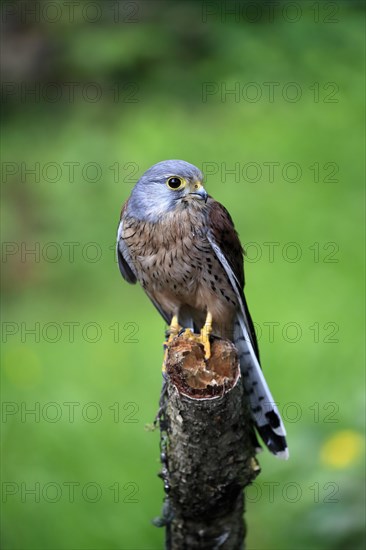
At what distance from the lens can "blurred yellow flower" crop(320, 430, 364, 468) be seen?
13.3 ft

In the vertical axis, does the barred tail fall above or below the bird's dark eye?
below

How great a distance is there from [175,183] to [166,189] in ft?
0.20

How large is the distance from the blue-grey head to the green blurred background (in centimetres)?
139

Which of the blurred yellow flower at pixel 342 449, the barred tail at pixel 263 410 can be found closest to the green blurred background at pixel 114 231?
the blurred yellow flower at pixel 342 449

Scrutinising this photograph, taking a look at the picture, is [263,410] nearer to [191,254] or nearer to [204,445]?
[204,445]

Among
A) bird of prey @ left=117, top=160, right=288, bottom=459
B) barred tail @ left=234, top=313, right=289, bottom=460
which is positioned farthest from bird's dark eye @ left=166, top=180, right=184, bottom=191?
barred tail @ left=234, top=313, right=289, bottom=460

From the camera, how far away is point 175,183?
3.64m

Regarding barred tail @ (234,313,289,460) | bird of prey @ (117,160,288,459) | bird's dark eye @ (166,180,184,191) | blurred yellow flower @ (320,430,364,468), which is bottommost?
blurred yellow flower @ (320,430,364,468)

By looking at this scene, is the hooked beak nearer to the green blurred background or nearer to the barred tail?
the barred tail

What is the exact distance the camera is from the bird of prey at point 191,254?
3.62 meters

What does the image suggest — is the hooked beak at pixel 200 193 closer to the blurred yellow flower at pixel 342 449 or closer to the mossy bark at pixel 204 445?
the mossy bark at pixel 204 445

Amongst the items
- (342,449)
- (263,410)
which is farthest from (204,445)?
(342,449)

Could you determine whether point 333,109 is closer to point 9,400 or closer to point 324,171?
point 324,171

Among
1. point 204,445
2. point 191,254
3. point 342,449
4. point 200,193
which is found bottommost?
point 342,449
